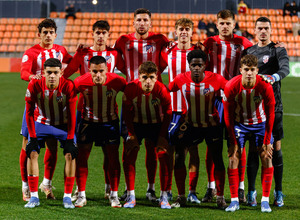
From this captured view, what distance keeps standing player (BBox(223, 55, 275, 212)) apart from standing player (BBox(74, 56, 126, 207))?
1150mm

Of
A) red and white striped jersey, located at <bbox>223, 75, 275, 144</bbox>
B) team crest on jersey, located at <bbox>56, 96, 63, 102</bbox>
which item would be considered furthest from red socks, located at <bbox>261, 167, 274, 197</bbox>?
team crest on jersey, located at <bbox>56, 96, 63, 102</bbox>

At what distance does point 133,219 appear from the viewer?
4602 millimetres

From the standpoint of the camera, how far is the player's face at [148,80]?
16.3 ft

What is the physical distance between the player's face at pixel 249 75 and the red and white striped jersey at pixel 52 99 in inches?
67.3

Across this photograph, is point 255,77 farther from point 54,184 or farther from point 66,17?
point 66,17

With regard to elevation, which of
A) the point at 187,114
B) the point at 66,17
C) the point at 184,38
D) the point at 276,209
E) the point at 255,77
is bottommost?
the point at 276,209

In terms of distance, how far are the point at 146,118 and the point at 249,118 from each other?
1054mm

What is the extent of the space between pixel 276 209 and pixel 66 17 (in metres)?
23.2

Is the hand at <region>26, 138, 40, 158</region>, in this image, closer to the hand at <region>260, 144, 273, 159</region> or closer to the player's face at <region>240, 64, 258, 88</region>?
the player's face at <region>240, 64, 258, 88</region>

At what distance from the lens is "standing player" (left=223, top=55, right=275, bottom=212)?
4.82 metres

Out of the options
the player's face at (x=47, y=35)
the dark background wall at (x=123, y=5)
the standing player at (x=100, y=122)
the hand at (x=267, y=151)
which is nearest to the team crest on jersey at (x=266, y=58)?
the hand at (x=267, y=151)

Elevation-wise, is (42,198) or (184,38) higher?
(184,38)

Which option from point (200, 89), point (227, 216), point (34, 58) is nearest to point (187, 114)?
point (200, 89)

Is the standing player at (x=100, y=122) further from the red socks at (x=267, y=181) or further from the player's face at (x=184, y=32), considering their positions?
the red socks at (x=267, y=181)
